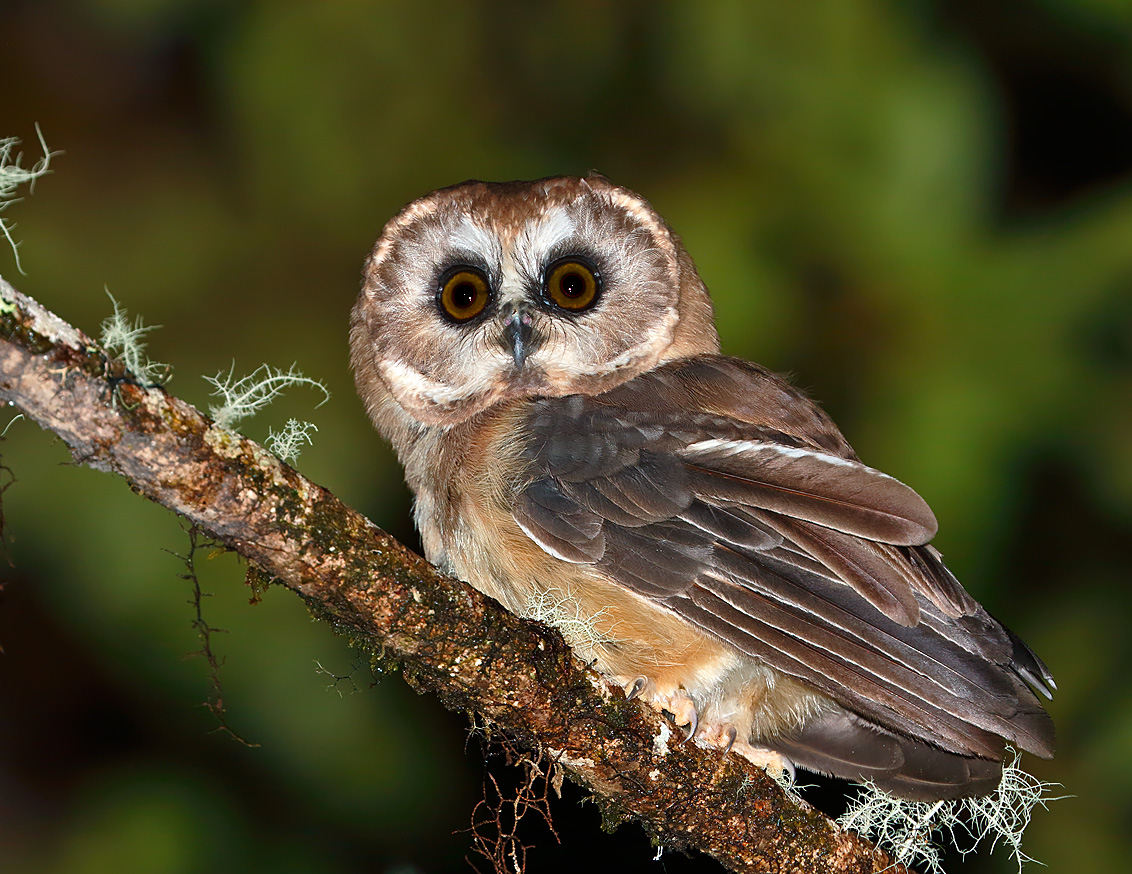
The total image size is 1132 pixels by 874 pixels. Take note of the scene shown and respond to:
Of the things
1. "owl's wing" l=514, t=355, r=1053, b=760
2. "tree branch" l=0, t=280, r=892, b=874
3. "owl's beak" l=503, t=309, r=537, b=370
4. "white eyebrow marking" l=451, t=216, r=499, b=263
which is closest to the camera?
"tree branch" l=0, t=280, r=892, b=874

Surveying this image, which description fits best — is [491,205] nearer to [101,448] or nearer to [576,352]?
[576,352]

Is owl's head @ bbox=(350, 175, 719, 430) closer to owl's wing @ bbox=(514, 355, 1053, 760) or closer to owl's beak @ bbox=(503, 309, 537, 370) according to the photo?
owl's beak @ bbox=(503, 309, 537, 370)

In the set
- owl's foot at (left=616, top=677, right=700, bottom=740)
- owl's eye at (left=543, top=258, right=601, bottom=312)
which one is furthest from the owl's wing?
owl's eye at (left=543, top=258, right=601, bottom=312)

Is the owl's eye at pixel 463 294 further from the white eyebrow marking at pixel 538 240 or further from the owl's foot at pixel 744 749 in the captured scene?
the owl's foot at pixel 744 749

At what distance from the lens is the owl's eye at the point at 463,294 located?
309 cm

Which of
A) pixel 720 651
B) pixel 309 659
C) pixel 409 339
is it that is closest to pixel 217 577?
pixel 309 659

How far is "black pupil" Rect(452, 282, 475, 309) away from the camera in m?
3.11

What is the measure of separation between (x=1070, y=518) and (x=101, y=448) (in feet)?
13.1

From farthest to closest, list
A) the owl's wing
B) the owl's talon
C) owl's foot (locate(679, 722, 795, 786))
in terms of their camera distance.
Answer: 1. owl's foot (locate(679, 722, 795, 786))
2. the owl's talon
3. the owl's wing

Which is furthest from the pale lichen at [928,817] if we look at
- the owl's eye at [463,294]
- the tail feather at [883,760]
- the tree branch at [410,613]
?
the owl's eye at [463,294]

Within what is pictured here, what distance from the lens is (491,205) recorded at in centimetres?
311

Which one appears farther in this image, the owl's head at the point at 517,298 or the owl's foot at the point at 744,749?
the owl's head at the point at 517,298

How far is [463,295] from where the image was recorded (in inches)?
123

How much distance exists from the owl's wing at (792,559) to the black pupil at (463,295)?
591 millimetres
